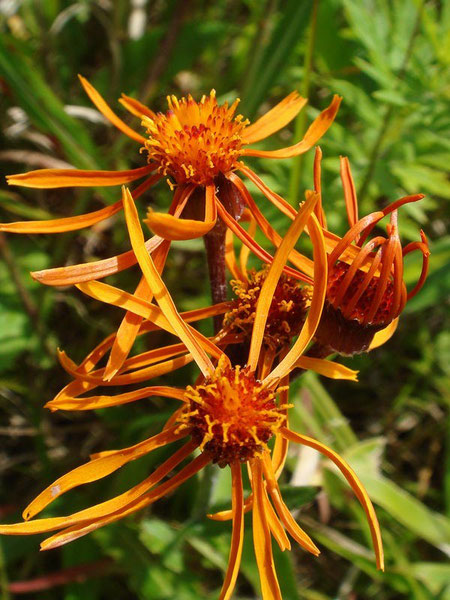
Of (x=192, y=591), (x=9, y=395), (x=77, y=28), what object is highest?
(x=77, y=28)

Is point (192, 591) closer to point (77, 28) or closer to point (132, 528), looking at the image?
point (132, 528)

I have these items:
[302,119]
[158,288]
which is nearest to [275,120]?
[302,119]

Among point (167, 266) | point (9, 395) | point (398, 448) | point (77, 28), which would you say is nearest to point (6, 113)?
point (77, 28)

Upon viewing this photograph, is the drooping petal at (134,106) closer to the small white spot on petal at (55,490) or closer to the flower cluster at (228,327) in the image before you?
the flower cluster at (228,327)

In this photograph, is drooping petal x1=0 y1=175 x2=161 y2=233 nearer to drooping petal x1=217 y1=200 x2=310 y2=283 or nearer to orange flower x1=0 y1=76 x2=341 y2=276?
orange flower x1=0 y1=76 x2=341 y2=276

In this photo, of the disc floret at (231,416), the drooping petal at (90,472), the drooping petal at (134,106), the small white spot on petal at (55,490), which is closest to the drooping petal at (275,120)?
the drooping petal at (134,106)
